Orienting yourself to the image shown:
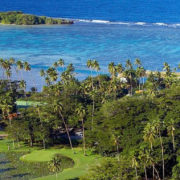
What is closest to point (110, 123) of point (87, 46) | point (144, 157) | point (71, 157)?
point (71, 157)

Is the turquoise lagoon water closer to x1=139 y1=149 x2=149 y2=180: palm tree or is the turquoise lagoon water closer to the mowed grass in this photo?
the mowed grass

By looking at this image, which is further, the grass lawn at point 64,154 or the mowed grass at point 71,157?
the grass lawn at point 64,154

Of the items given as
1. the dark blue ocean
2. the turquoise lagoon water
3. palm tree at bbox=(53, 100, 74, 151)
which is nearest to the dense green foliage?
palm tree at bbox=(53, 100, 74, 151)

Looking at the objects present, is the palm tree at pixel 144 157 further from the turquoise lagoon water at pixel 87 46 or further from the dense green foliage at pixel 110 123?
the turquoise lagoon water at pixel 87 46

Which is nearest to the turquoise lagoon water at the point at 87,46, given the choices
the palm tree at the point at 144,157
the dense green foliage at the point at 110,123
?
the dense green foliage at the point at 110,123

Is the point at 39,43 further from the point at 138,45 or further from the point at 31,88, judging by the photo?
the point at 31,88
